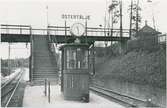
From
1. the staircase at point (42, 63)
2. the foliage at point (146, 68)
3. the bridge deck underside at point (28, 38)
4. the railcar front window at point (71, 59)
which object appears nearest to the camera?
the foliage at point (146, 68)

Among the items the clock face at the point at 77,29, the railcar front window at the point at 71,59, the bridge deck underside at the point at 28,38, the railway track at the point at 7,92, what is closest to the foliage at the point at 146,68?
the railcar front window at the point at 71,59

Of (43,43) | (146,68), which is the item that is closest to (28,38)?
(43,43)

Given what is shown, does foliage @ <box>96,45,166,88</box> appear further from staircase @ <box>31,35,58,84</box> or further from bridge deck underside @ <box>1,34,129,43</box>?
bridge deck underside @ <box>1,34,129,43</box>

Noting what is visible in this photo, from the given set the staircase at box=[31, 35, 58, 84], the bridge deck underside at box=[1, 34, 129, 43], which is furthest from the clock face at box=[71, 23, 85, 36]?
the bridge deck underside at box=[1, 34, 129, 43]

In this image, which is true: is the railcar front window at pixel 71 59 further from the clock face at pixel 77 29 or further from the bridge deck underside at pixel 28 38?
the bridge deck underside at pixel 28 38

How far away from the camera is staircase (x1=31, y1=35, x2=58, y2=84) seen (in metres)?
22.8

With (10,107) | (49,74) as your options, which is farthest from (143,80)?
(49,74)

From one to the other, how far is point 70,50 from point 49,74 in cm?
678

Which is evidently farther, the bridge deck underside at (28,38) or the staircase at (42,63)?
the bridge deck underside at (28,38)

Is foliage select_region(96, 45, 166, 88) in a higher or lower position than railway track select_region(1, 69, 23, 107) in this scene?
higher

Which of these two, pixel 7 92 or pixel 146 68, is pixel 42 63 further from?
pixel 146 68

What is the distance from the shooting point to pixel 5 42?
101ft

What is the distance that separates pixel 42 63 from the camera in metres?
24.6

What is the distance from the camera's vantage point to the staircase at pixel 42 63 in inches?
899
